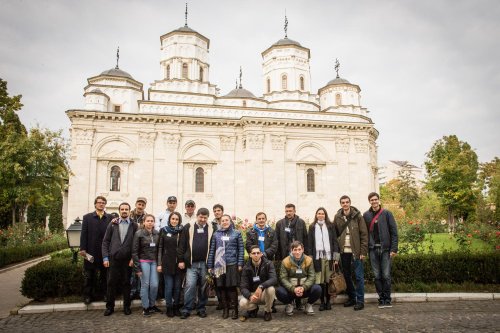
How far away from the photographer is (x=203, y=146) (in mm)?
24391

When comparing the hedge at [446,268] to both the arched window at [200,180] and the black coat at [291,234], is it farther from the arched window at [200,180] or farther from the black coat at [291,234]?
the arched window at [200,180]

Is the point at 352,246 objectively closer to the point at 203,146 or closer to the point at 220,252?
the point at 220,252

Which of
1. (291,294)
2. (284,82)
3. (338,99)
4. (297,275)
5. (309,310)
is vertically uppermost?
(284,82)

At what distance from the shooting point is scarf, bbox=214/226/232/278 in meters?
6.27

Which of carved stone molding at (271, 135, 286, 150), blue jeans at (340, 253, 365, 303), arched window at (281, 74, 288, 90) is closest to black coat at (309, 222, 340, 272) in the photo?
blue jeans at (340, 253, 365, 303)

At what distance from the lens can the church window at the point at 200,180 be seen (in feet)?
78.9

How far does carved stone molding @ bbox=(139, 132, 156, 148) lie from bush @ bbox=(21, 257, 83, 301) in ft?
54.8

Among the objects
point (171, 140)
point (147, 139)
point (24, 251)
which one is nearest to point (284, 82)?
point (171, 140)

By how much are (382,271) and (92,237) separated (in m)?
5.72

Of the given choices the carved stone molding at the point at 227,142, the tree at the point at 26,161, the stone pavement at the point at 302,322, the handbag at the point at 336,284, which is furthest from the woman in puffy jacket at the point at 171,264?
the carved stone molding at the point at 227,142

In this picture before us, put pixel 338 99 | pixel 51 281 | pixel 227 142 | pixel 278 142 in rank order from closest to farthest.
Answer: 1. pixel 51 281
2. pixel 227 142
3. pixel 278 142
4. pixel 338 99

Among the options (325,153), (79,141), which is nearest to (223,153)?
(325,153)

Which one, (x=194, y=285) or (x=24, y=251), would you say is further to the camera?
(x=24, y=251)

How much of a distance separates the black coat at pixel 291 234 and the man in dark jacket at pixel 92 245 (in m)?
3.55
